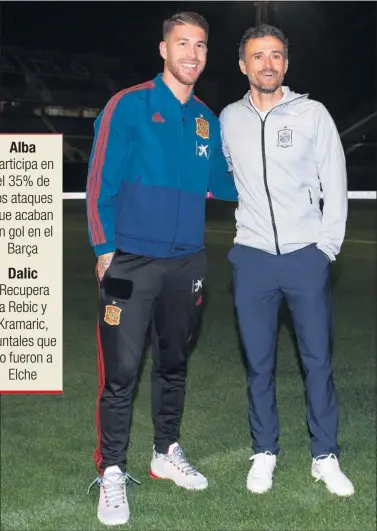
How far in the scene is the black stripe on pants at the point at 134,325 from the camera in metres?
2.96

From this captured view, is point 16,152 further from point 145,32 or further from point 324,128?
point 145,32

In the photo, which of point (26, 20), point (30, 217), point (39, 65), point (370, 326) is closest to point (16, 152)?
point (30, 217)

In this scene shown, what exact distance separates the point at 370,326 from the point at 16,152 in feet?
14.9

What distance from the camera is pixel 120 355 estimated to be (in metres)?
3.00

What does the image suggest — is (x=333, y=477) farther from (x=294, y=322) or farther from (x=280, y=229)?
(x=280, y=229)

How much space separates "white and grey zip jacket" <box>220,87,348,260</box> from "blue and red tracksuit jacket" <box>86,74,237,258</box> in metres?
0.15

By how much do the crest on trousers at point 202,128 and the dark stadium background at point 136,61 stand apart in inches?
484

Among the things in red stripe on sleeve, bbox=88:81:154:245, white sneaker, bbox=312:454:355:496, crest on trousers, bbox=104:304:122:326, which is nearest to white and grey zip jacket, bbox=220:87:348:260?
red stripe on sleeve, bbox=88:81:154:245

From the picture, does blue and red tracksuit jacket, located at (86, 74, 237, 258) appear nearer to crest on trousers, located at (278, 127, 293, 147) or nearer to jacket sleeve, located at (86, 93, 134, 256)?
jacket sleeve, located at (86, 93, 134, 256)

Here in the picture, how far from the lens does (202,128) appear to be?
9.81 feet

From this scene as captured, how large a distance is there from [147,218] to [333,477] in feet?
4.24

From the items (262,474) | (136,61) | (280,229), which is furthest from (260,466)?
(136,61)

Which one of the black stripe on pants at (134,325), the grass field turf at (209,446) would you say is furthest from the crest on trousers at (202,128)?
the grass field turf at (209,446)

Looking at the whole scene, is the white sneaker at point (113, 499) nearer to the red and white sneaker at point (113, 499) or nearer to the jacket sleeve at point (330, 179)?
the red and white sneaker at point (113, 499)
